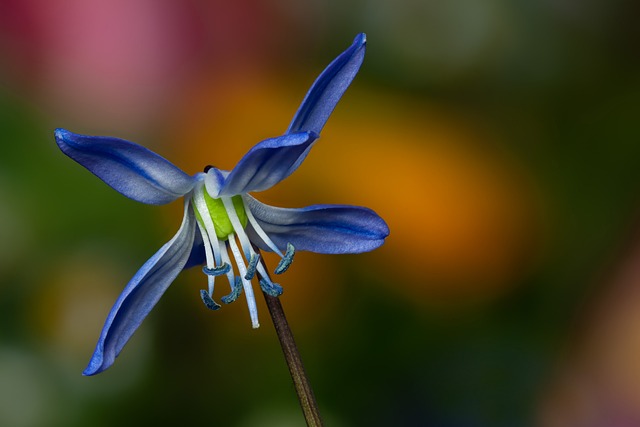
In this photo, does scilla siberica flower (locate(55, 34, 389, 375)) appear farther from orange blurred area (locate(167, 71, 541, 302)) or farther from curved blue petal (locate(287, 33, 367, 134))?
orange blurred area (locate(167, 71, 541, 302))

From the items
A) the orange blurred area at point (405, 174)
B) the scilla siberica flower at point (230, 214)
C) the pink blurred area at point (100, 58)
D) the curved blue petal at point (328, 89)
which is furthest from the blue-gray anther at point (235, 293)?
the pink blurred area at point (100, 58)

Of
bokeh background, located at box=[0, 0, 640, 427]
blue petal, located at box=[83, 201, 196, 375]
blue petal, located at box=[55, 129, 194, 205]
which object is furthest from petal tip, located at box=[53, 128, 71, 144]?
bokeh background, located at box=[0, 0, 640, 427]

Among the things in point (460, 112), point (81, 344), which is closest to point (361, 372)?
point (81, 344)

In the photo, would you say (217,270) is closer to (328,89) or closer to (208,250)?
(208,250)

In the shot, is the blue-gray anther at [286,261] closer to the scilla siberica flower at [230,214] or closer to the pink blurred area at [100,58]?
the scilla siberica flower at [230,214]

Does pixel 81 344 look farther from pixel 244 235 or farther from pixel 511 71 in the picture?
pixel 511 71
